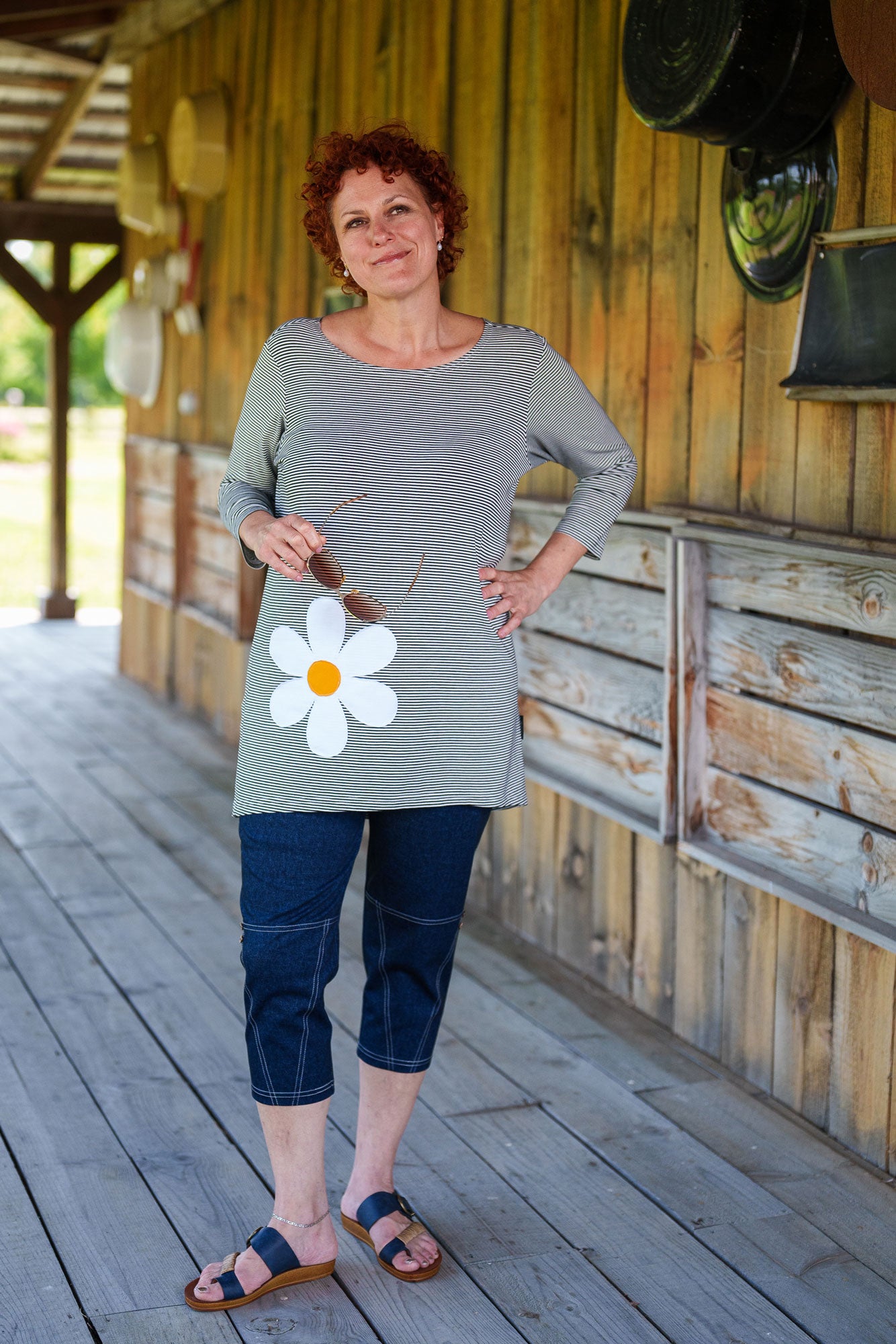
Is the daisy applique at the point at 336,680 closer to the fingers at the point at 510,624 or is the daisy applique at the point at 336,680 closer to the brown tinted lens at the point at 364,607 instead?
the brown tinted lens at the point at 364,607

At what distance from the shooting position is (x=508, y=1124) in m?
2.65

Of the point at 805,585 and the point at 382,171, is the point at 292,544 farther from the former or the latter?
the point at 805,585

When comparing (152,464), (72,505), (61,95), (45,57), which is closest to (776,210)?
(152,464)

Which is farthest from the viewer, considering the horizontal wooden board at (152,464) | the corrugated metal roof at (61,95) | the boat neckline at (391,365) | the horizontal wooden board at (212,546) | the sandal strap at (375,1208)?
the corrugated metal roof at (61,95)

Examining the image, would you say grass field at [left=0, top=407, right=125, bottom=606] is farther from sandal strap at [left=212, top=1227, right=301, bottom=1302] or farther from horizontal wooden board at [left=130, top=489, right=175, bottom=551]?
sandal strap at [left=212, top=1227, right=301, bottom=1302]

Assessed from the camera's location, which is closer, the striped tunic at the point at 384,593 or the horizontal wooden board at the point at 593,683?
the striped tunic at the point at 384,593

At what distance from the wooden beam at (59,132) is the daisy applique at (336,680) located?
6249 millimetres

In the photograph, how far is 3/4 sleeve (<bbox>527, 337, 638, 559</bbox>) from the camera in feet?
6.81

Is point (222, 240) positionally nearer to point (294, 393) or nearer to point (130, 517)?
point (130, 517)

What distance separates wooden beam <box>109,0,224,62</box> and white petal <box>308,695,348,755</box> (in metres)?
4.74

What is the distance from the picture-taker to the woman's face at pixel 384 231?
6.50 feet

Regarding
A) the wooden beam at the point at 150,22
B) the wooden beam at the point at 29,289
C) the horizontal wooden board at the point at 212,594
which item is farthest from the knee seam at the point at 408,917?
the wooden beam at the point at 29,289

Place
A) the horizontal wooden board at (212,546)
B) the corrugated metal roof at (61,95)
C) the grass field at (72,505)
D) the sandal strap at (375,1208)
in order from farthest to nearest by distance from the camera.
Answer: the grass field at (72,505)
the corrugated metal roof at (61,95)
the horizontal wooden board at (212,546)
the sandal strap at (375,1208)

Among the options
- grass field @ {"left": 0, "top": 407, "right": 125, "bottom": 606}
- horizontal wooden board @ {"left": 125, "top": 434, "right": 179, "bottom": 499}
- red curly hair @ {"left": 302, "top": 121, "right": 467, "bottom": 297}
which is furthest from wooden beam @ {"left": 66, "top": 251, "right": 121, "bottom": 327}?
red curly hair @ {"left": 302, "top": 121, "right": 467, "bottom": 297}
